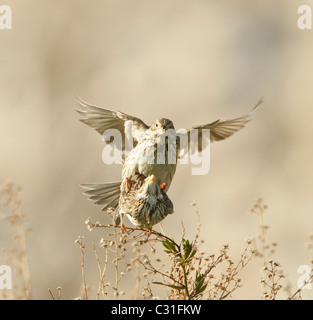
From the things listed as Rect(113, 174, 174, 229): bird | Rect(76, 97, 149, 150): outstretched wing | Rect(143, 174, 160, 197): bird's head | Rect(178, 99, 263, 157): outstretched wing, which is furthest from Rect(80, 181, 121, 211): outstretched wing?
Rect(143, 174, 160, 197): bird's head

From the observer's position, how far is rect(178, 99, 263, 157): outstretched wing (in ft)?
23.9

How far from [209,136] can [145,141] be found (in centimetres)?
109

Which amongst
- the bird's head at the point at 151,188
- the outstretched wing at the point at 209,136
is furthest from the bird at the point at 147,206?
the outstretched wing at the point at 209,136

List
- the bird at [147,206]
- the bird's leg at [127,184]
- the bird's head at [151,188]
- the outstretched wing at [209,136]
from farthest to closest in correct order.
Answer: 1. the outstretched wing at [209,136]
2. the bird's leg at [127,184]
3. the bird's head at [151,188]
4. the bird at [147,206]

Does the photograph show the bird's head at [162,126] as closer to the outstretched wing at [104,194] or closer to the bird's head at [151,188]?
the outstretched wing at [104,194]

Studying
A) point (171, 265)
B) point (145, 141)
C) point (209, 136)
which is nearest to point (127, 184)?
point (145, 141)

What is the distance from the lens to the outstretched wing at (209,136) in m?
7.29

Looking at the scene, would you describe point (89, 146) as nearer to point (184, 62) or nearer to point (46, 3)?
point (184, 62)

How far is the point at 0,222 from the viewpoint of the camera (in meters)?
9.98

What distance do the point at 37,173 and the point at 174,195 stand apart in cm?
251

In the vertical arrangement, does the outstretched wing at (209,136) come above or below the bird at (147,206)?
above

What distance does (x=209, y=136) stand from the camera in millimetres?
7699

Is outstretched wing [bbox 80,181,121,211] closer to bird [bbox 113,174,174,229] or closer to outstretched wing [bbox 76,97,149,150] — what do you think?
outstretched wing [bbox 76,97,149,150]
